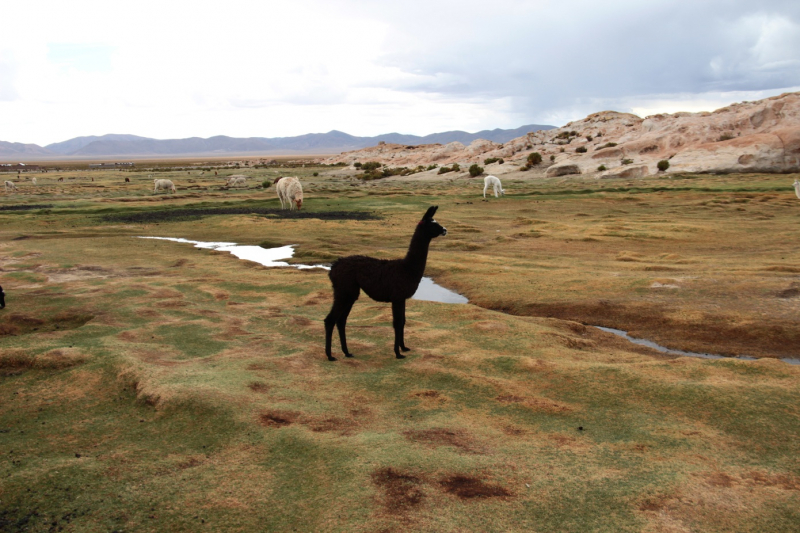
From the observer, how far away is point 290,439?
6477 mm

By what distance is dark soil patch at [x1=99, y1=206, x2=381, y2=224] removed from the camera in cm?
3181

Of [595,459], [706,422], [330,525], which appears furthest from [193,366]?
[706,422]

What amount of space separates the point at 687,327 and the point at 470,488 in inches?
343

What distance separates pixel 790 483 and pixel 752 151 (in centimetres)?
5807

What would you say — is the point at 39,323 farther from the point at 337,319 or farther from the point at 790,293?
the point at 790,293

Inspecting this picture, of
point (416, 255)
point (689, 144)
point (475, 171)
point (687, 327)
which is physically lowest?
point (687, 327)

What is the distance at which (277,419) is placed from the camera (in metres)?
6.98

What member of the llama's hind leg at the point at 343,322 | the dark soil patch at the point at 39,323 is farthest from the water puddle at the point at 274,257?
the dark soil patch at the point at 39,323

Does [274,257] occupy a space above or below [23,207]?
below

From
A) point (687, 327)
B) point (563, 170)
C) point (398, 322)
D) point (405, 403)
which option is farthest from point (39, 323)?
point (563, 170)

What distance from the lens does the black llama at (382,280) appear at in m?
9.52

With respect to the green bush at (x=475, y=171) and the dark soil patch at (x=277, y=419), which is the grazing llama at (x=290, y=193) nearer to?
the dark soil patch at (x=277, y=419)

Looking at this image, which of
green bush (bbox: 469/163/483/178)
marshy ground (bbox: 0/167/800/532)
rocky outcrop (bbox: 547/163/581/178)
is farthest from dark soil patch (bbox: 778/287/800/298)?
green bush (bbox: 469/163/483/178)

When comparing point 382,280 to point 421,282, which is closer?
point 382,280
